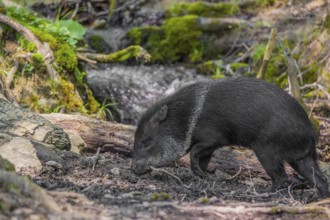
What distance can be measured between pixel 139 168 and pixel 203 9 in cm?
882

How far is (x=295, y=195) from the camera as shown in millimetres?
5496

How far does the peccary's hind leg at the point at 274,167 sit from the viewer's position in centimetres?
549

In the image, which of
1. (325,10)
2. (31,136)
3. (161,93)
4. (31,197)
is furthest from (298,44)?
(31,197)

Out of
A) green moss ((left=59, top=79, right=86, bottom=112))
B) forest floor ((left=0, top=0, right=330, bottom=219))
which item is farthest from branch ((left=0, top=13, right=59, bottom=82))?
forest floor ((left=0, top=0, right=330, bottom=219))

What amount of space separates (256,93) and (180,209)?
6.57ft

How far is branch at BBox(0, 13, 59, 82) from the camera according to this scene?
7809mm

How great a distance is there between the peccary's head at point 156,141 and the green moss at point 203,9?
8217 mm

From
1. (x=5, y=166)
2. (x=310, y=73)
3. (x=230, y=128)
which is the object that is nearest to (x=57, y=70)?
(x=230, y=128)

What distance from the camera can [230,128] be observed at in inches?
225

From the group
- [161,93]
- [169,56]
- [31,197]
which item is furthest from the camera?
[169,56]

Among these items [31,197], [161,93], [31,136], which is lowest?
[161,93]

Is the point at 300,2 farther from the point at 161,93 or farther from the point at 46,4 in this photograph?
the point at 46,4

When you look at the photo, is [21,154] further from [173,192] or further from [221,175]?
[221,175]

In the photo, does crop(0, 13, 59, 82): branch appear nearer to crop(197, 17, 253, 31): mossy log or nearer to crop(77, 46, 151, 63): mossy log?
crop(77, 46, 151, 63): mossy log
